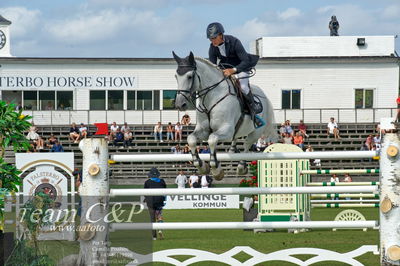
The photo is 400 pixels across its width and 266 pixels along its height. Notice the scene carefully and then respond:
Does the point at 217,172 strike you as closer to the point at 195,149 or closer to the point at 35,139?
the point at 195,149

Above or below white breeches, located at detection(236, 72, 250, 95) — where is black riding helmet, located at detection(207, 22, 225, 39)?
above

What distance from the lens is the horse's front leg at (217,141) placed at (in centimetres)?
801

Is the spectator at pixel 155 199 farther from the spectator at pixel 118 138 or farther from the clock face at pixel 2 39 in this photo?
the clock face at pixel 2 39

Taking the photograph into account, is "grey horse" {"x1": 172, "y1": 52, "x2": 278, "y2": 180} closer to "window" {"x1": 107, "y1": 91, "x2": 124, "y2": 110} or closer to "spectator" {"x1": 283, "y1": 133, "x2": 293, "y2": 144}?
"spectator" {"x1": 283, "y1": 133, "x2": 293, "y2": 144}

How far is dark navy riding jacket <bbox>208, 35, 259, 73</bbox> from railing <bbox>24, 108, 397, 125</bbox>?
32.8 metres

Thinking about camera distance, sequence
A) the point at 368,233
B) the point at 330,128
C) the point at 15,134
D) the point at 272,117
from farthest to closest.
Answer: the point at 330,128 → the point at 368,233 → the point at 272,117 → the point at 15,134

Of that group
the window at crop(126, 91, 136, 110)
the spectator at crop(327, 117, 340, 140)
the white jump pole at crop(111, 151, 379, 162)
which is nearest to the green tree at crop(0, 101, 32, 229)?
the white jump pole at crop(111, 151, 379, 162)

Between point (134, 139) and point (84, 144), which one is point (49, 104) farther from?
point (84, 144)

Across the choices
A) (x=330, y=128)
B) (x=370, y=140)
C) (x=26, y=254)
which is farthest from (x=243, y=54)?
(x=330, y=128)

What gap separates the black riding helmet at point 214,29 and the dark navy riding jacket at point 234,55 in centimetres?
19

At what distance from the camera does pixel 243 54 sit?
9008 millimetres

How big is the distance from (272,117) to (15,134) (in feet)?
10.4

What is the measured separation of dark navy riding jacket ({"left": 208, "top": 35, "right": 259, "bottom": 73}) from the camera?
8.97 m

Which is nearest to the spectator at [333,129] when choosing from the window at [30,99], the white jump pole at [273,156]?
the window at [30,99]
